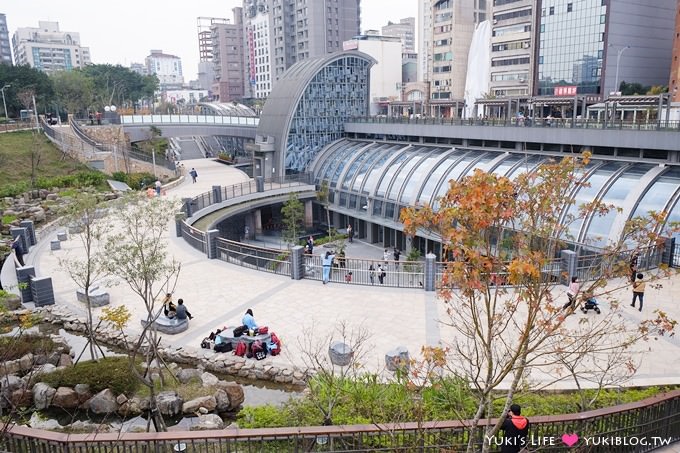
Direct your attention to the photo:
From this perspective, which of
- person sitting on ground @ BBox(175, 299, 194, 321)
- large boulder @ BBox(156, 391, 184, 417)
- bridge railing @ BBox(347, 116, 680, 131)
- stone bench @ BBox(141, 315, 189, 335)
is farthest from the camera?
bridge railing @ BBox(347, 116, 680, 131)

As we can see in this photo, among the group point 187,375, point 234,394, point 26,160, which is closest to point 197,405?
point 234,394

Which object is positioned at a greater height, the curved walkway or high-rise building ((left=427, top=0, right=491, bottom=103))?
high-rise building ((left=427, top=0, right=491, bottom=103))

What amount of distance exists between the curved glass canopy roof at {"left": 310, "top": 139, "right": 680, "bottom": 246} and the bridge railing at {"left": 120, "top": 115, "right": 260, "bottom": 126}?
1882 centimetres

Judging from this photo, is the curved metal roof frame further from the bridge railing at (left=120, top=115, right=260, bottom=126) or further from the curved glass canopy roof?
the bridge railing at (left=120, top=115, right=260, bottom=126)

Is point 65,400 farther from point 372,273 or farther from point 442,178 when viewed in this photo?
Answer: point 442,178

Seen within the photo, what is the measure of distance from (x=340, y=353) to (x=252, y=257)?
10.5 meters

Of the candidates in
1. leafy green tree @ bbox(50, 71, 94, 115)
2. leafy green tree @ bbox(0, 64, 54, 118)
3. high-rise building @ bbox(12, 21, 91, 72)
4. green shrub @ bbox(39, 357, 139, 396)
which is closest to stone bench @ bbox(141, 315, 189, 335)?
green shrub @ bbox(39, 357, 139, 396)

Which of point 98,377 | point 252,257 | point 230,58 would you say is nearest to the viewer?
point 98,377

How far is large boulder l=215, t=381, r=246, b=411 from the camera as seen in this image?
1323 cm

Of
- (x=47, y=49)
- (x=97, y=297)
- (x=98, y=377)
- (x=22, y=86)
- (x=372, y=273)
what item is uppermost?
(x=47, y=49)

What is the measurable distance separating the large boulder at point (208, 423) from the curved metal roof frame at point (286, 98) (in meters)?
32.0

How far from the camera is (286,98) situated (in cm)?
4331

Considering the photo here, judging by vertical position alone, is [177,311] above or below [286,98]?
below

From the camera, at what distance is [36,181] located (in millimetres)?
39500
